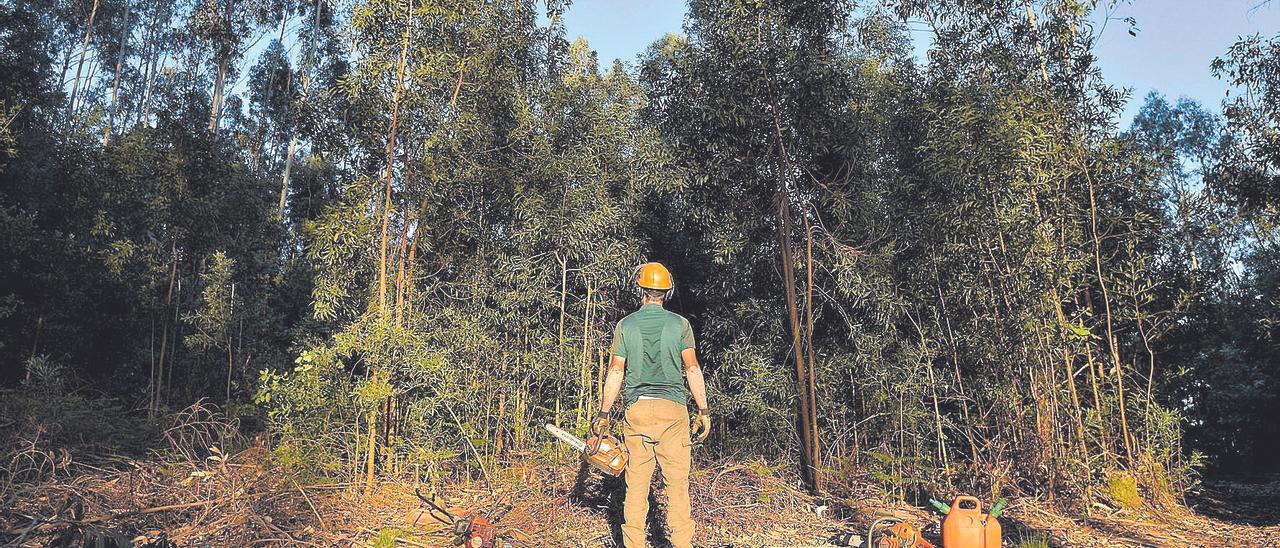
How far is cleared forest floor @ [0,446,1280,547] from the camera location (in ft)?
11.5

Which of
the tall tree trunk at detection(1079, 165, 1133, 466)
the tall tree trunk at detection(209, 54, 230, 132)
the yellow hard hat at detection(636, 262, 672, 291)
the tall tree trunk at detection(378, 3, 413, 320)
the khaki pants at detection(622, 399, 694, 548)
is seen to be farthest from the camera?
the tall tree trunk at detection(209, 54, 230, 132)

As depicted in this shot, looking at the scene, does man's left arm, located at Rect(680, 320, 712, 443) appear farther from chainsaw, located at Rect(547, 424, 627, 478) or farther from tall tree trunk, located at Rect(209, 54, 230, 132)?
tall tree trunk, located at Rect(209, 54, 230, 132)

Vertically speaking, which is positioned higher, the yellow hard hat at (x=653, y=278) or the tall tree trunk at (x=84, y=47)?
the tall tree trunk at (x=84, y=47)

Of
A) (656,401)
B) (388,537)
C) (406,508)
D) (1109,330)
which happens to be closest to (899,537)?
(656,401)

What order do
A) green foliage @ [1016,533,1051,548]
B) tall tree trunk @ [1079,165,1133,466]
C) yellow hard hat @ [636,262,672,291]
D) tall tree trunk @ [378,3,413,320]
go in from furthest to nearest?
1. tall tree trunk @ [1079,165,1133,466]
2. tall tree trunk @ [378,3,413,320]
3. green foliage @ [1016,533,1051,548]
4. yellow hard hat @ [636,262,672,291]

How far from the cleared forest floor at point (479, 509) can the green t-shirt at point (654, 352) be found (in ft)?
3.98

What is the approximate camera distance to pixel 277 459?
13.9ft

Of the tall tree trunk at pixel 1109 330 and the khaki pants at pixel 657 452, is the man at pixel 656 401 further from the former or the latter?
the tall tree trunk at pixel 1109 330

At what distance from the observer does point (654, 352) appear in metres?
3.64

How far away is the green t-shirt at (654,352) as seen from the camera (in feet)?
11.9

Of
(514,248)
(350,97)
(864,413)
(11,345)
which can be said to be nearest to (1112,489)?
(864,413)

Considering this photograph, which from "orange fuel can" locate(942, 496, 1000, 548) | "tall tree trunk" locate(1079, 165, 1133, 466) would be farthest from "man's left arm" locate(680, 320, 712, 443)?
"tall tree trunk" locate(1079, 165, 1133, 466)

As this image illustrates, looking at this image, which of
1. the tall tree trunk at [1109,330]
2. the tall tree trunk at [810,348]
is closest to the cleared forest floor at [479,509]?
the tall tree trunk at [810,348]

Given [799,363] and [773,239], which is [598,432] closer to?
[799,363]
